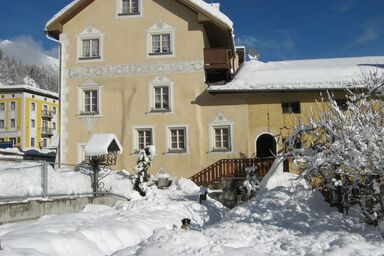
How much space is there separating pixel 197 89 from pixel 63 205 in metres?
11.5

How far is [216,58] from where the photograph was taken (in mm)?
23875

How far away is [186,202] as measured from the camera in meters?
17.5

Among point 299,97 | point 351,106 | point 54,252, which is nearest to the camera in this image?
point 54,252

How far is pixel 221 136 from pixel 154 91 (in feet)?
13.9

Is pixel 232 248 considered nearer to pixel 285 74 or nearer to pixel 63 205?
pixel 63 205

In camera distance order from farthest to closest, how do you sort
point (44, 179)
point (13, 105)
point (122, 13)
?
1. point (13, 105)
2. point (122, 13)
3. point (44, 179)

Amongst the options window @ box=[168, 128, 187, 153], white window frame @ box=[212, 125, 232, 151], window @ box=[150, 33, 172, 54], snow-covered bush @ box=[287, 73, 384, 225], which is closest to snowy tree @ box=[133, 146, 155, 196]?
window @ box=[168, 128, 187, 153]

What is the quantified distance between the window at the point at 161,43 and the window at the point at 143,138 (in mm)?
4240

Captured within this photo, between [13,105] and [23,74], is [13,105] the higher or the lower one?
the lower one

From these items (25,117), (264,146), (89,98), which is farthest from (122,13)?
(25,117)

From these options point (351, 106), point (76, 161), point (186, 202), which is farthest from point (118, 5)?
point (351, 106)

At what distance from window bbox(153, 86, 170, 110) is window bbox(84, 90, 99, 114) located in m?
3.27

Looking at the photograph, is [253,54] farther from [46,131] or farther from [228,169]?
[46,131]

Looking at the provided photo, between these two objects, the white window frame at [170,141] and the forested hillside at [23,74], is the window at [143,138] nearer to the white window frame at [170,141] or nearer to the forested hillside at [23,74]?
the white window frame at [170,141]
